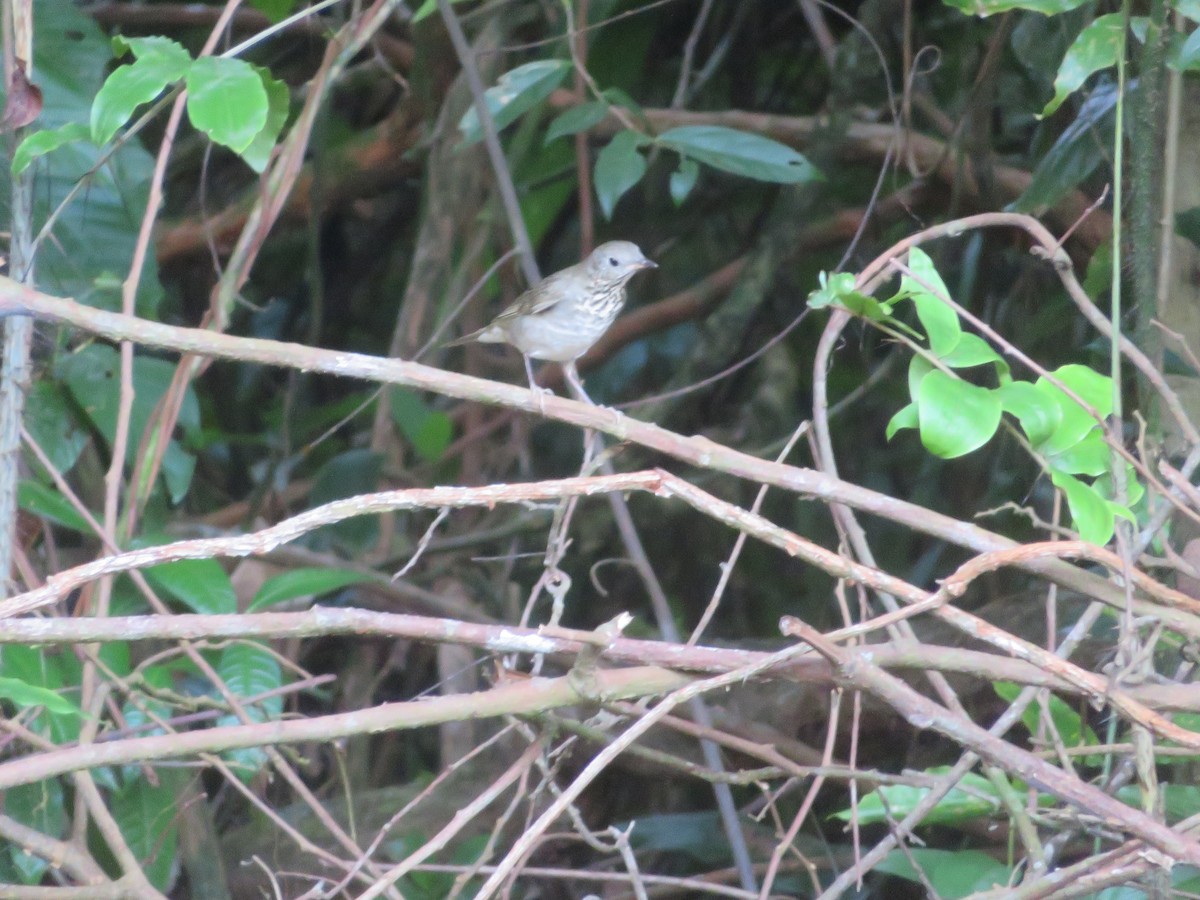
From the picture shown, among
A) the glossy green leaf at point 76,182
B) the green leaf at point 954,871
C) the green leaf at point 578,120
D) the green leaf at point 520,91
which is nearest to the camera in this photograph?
the green leaf at point 954,871

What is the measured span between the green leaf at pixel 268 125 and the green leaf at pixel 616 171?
0.81 metres

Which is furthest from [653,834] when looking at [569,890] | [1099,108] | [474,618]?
[1099,108]

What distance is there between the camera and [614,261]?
3809 mm

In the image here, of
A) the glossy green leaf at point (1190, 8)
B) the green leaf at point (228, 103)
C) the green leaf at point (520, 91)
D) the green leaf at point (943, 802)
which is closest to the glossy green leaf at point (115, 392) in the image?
the green leaf at point (520, 91)

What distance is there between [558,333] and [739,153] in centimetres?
86

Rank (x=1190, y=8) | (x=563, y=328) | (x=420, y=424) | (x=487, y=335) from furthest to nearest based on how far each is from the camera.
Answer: (x=420, y=424) → (x=487, y=335) → (x=563, y=328) → (x=1190, y=8)

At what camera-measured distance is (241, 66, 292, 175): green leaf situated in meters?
2.04

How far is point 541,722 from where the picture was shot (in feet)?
5.83

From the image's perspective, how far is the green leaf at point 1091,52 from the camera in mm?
1999

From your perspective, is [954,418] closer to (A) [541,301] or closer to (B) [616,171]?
(B) [616,171]

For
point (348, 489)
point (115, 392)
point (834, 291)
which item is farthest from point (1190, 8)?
point (348, 489)

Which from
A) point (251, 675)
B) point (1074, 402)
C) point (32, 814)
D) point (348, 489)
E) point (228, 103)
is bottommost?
point (348, 489)

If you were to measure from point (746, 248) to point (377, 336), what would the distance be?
1346mm

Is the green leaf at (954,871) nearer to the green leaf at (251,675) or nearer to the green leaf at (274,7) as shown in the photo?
the green leaf at (251,675)
